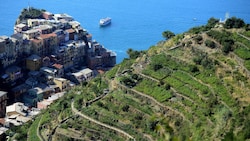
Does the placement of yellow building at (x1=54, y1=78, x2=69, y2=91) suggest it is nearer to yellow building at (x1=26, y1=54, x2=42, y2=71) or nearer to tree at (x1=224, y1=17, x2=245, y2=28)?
yellow building at (x1=26, y1=54, x2=42, y2=71)

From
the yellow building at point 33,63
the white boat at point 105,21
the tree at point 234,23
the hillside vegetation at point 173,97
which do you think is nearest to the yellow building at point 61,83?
the yellow building at point 33,63

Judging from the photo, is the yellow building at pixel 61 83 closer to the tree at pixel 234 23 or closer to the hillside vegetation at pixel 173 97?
the hillside vegetation at pixel 173 97

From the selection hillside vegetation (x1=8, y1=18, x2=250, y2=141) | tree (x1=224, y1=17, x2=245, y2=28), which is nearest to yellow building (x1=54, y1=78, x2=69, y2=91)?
hillside vegetation (x1=8, y1=18, x2=250, y2=141)

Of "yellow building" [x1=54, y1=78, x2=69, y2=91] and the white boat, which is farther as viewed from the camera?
the white boat

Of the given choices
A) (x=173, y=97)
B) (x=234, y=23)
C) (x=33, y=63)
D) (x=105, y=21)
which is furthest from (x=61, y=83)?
(x=105, y=21)

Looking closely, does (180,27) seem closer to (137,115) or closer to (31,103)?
(31,103)
